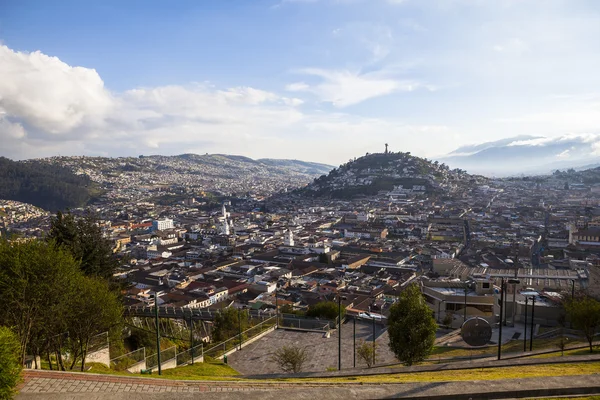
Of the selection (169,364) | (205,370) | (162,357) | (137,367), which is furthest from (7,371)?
(205,370)

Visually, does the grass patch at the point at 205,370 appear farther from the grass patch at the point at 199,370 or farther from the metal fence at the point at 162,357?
the metal fence at the point at 162,357

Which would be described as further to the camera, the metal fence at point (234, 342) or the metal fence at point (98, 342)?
the metal fence at point (234, 342)

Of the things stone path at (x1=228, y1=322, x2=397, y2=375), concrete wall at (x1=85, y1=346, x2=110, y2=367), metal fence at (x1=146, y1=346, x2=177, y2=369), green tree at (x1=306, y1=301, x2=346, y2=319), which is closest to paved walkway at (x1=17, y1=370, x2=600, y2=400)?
concrete wall at (x1=85, y1=346, x2=110, y2=367)

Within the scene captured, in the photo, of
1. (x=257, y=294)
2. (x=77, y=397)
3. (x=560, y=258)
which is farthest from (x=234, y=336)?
(x=560, y=258)

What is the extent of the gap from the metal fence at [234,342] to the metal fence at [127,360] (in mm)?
3509

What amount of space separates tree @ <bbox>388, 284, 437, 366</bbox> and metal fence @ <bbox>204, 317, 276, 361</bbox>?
733 cm

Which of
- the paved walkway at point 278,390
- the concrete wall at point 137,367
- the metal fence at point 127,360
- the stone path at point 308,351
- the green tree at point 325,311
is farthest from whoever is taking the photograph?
the green tree at point 325,311

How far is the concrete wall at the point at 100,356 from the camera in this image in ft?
37.5

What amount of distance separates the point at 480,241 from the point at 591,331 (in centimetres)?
4714

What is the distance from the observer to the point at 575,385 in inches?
276

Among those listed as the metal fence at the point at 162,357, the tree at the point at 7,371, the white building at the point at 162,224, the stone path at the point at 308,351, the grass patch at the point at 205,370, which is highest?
the tree at the point at 7,371

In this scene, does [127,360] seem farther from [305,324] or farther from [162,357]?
[305,324]

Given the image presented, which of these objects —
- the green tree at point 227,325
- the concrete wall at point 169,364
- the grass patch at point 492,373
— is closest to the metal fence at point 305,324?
the green tree at point 227,325

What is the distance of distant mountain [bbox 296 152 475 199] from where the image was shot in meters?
121
